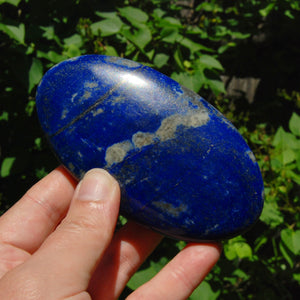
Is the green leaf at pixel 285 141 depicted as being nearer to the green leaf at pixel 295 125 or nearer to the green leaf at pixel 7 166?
the green leaf at pixel 295 125

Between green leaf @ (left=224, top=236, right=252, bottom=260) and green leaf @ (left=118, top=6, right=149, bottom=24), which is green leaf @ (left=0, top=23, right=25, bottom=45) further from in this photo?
green leaf @ (left=224, top=236, right=252, bottom=260)

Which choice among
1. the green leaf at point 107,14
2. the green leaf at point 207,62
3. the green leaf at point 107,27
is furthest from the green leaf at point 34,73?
the green leaf at point 207,62

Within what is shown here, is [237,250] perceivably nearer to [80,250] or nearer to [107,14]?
[80,250]

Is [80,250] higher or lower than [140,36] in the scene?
lower

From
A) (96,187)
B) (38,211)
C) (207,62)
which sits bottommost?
(38,211)

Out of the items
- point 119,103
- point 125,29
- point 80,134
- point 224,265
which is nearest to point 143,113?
point 119,103

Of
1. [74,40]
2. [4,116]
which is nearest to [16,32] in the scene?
[74,40]
